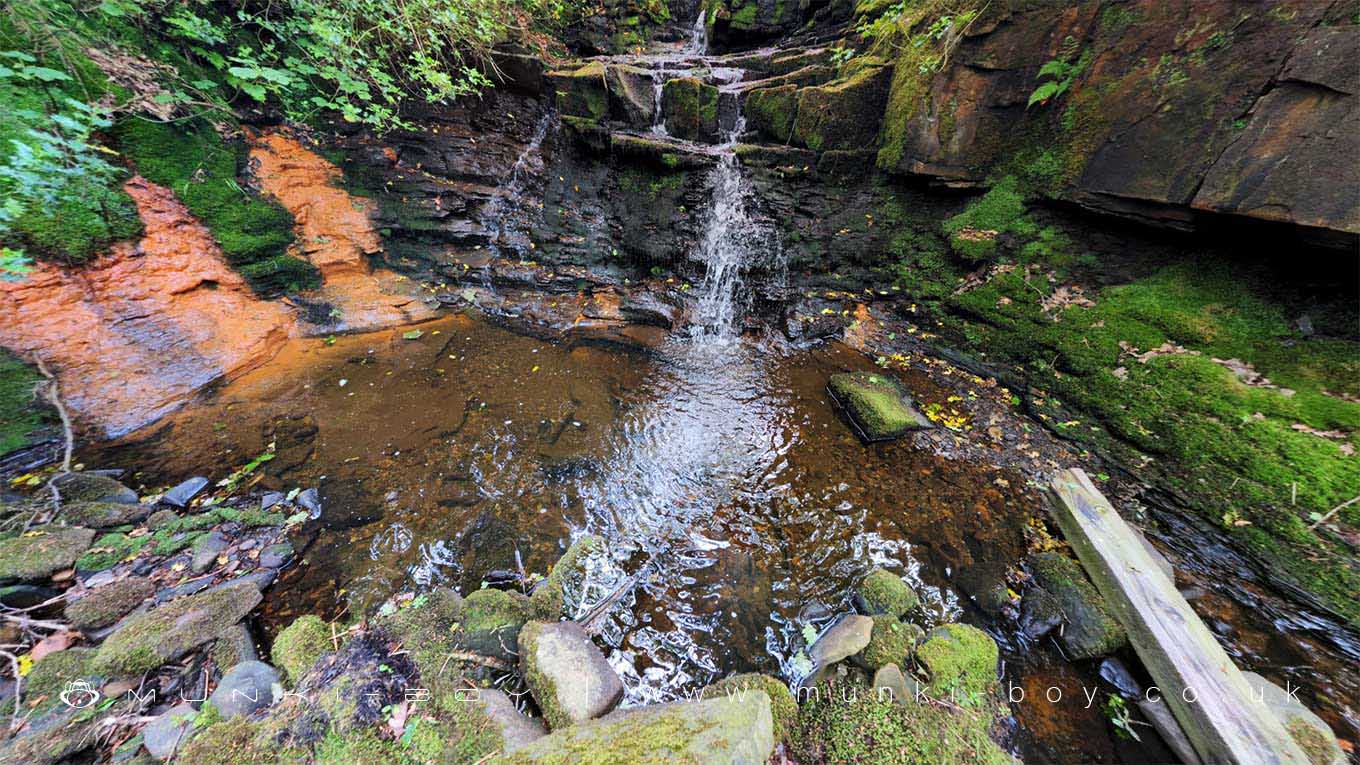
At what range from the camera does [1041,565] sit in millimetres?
2842

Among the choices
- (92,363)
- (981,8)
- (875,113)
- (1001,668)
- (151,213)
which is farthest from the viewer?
(875,113)

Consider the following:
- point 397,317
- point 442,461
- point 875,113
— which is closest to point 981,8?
point 875,113

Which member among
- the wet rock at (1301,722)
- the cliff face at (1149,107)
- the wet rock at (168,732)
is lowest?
the wet rock at (168,732)

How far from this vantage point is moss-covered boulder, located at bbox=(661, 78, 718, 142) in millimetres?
7219

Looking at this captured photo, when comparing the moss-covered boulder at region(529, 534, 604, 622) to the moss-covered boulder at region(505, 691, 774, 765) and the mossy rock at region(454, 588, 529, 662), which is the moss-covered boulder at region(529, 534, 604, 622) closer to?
the mossy rock at region(454, 588, 529, 662)

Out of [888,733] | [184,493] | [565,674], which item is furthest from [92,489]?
[888,733]

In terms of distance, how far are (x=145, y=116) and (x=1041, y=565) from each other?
9.65 meters

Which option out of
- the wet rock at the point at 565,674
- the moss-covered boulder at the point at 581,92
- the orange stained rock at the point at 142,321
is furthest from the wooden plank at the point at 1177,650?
the moss-covered boulder at the point at 581,92

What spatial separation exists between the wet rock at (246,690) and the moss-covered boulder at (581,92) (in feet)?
26.3

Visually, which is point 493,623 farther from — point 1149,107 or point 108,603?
point 1149,107

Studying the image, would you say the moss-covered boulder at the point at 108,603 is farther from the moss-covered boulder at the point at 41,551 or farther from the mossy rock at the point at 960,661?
the mossy rock at the point at 960,661

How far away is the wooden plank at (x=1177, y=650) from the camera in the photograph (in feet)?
5.88

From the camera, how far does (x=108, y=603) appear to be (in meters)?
2.31

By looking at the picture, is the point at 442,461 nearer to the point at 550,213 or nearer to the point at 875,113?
the point at 550,213
